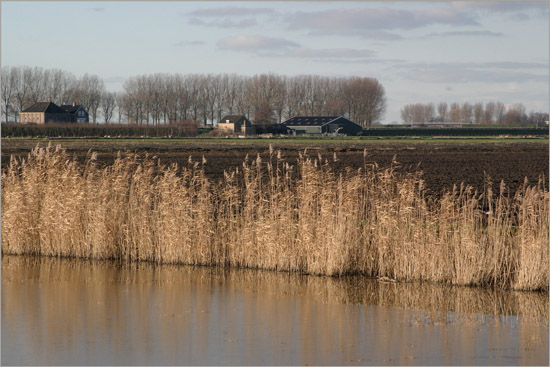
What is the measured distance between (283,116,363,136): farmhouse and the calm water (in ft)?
325

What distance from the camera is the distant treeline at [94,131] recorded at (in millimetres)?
77562

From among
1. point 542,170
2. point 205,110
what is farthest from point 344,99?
point 542,170

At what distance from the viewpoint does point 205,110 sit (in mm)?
132250

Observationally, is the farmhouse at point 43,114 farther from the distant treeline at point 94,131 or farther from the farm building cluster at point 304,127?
the farm building cluster at point 304,127

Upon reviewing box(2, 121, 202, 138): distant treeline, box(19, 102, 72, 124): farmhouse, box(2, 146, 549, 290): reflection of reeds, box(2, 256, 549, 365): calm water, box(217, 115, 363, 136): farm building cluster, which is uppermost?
box(19, 102, 72, 124): farmhouse

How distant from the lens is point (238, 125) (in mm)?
114188

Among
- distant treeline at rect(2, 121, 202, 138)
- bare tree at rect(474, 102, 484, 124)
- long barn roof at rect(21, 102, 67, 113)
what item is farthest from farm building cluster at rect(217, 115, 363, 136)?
bare tree at rect(474, 102, 484, 124)

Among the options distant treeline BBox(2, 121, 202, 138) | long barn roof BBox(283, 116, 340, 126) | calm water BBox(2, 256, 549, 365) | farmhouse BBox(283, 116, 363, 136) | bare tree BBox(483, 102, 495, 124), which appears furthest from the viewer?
bare tree BBox(483, 102, 495, 124)

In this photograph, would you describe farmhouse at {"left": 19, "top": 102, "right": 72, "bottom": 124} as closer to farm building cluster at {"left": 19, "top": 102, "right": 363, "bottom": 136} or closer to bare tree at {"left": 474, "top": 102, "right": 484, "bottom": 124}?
farm building cluster at {"left": 19, "top": 102, "right": 363, "bottom": 136}

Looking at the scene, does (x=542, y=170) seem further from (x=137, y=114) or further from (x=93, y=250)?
(x=137, y=114)

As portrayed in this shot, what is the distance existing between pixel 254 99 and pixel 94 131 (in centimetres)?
5262

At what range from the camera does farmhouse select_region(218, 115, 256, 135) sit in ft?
362

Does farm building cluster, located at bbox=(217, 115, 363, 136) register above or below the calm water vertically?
above

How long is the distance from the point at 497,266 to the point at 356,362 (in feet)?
16.4
